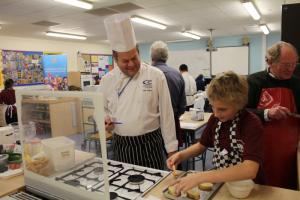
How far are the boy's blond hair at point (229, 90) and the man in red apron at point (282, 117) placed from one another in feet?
1.63

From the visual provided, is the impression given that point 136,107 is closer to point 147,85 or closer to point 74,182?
point 147,85

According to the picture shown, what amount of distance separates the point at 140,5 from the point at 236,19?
271 centimetres

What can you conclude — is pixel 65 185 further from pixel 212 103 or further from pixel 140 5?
pixel 140 5

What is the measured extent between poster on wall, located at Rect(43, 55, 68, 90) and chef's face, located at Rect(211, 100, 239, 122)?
269 inches

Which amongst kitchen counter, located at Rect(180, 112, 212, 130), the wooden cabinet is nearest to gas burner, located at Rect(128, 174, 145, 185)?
the wooden cabinet

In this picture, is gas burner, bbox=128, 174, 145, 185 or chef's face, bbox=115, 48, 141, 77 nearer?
gas burner, bbox=128, 174, 145, 185

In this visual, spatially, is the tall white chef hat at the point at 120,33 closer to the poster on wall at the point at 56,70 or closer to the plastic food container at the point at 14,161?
the plastic food container at the point at 14,161

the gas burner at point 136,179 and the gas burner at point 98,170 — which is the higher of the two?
the gas burner at point 98,170

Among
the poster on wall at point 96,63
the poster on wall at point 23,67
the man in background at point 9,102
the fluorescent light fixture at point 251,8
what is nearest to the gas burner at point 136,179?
the fluorescent light fixture at point 251,8

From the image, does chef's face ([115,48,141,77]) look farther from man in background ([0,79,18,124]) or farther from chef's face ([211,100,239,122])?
man in background ([0,79,18,124])

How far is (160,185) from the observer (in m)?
1.18

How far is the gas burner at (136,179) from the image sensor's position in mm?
1212

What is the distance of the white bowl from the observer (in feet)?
3.39

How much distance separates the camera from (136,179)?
48.5 inches
